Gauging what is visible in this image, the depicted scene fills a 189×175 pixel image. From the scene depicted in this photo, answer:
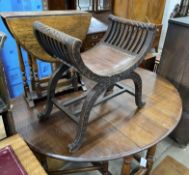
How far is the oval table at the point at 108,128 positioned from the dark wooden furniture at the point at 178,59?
0.88 ft

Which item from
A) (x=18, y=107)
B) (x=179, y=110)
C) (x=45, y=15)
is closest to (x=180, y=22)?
(x=179, y=110)

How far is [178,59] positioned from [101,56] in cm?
67

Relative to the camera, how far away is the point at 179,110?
105cm

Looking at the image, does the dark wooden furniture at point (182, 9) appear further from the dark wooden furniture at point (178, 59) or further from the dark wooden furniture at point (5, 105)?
the dark wooden furniture at point (5, 105)

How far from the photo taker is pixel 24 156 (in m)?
0.66

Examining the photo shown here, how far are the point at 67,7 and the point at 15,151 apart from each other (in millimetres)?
1480

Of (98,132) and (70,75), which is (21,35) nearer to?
(70,75)

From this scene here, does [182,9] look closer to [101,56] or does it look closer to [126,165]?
[101,56]

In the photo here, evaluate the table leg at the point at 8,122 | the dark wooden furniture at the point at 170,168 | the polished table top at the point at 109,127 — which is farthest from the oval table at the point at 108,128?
the dark wooden furniture at the point at 170,168

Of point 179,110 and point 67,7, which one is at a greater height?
point 67,7

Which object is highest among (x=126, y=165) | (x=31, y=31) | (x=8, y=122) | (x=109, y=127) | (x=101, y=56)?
(x=31, y=31)

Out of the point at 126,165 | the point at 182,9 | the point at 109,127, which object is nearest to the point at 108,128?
the point at 109,127

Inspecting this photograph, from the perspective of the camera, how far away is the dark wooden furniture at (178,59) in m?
1.30

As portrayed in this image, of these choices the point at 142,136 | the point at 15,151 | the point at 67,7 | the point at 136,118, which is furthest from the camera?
the point at 67,7
